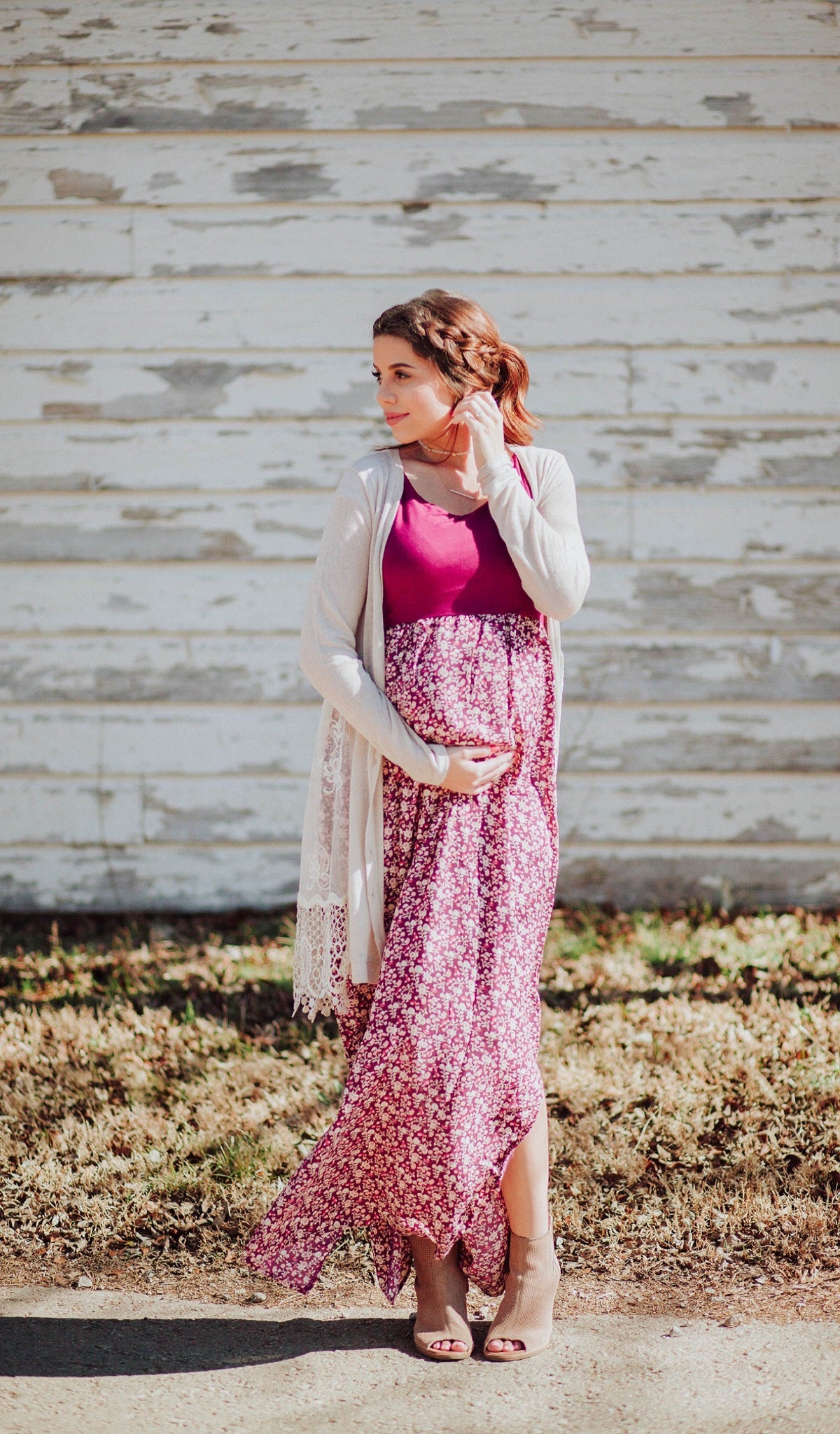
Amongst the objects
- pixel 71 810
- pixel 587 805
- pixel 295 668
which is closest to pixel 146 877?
pixel 71 810

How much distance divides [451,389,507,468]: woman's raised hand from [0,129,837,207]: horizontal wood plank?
8.99ft

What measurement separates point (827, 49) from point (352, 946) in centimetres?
406

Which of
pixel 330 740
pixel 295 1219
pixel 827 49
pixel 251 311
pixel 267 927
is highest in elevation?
pixel 827 49

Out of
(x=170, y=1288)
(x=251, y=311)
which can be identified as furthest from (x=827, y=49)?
(x=170, y=1288)

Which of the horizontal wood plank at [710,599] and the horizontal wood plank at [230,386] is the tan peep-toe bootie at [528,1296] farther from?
the horizontal wood plank at [230,386]

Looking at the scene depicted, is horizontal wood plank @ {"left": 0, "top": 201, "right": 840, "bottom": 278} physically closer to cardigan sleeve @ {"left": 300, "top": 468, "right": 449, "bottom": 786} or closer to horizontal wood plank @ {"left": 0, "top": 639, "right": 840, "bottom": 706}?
horizontal wood plank @ {"left": 0, "top": 639, "right": 840, "bottom": 706}

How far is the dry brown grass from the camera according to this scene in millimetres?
2805

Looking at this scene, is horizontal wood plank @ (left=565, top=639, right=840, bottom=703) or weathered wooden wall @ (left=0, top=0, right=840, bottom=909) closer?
weathered wooden wall @ (left=0, top=0, right=840, bottom=909)

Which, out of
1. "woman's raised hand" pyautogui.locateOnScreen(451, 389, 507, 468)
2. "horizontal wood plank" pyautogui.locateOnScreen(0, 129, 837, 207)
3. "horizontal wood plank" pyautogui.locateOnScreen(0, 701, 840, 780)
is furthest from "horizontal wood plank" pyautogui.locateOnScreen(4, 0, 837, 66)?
"woman's raised hand" pyautogui.locateOnScreen(451, 389, 507, 468)

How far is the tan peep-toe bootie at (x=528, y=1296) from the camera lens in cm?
238

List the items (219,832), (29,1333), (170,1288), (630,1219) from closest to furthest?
(29,1333)
(170,1288)
(630,1219)
(219,832)

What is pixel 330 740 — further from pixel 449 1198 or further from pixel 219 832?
pixel 219 832

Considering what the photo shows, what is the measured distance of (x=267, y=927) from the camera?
4.79 meters

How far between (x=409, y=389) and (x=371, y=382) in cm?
257
